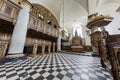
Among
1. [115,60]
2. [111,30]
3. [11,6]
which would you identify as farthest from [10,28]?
[111,30]

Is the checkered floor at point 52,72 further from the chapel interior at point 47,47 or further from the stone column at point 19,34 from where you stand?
the stone column at point 19,34

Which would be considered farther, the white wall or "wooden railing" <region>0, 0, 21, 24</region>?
the white wall

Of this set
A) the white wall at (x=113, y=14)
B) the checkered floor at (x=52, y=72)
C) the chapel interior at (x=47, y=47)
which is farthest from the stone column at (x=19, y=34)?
the white wall at (x=113, y=14)

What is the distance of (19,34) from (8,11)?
1.28 meters

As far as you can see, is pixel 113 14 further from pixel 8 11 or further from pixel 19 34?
pixel 8 11

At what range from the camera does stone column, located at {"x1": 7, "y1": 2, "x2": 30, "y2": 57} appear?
328 centimetres

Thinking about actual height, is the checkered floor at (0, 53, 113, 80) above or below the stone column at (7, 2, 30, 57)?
below

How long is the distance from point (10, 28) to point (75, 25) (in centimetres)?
1133

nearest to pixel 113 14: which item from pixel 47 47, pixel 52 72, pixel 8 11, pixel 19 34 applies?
pixel 47 47

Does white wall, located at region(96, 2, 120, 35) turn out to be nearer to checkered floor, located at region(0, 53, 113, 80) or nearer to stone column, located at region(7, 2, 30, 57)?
checkered floor, located at region(0, 53, 113, 80)

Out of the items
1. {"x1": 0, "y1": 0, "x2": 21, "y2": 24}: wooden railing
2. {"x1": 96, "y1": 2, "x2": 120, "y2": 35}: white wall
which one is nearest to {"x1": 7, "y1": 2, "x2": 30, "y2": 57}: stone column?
{"x1": 0, "y1": 0, "x2": 21, "y2": 24}: wooden railing

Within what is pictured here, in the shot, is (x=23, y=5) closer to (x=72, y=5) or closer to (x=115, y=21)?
(x=72, y=5)

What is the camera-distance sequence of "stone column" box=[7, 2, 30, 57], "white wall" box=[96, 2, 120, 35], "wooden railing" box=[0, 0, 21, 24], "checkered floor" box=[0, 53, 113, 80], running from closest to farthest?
"checkered floor" box=[0, 53, 113, 80] → "wooden railing" box=[0, 0, 21, 24] → "stone column" box=[7, 2, 30, 57] → "white wall" box=[96, 2, 120, 35]

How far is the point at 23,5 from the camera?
3994mm
